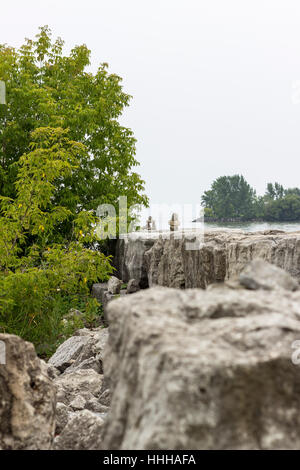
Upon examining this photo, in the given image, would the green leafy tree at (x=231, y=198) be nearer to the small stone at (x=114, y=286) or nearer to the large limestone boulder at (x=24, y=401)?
the small stone at (x=114, y=286)

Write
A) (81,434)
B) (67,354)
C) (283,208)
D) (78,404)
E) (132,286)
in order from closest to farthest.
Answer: (81,434)
(78,404)
(67,354)
(132,286)
(283,208)

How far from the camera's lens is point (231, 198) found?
1503 inches

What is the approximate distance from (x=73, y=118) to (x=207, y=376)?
16.7m

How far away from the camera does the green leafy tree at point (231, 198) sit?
115 feet

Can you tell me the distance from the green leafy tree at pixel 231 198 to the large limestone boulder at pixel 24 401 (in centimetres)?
3071

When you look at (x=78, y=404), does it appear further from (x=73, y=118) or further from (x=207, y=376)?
(x=73, y=118)

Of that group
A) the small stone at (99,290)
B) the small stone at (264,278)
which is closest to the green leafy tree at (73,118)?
the small stone at (99,290)

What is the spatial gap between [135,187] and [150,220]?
3.25 metres

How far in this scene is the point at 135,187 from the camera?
1966cm

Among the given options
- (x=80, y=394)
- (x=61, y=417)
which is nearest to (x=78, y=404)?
(x=80, y=394)

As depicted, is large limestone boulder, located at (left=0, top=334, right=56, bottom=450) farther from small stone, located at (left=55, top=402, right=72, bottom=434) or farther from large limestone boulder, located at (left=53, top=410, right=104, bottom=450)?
small stone, located at (left=55, top=402, right=72, bottom=434)

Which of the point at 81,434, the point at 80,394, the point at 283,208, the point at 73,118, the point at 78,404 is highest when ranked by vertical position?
the point at 73,118

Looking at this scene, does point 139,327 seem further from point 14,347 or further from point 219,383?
point 14,347
